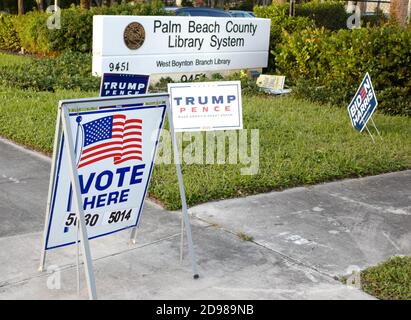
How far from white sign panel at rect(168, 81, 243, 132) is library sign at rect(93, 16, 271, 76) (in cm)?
489

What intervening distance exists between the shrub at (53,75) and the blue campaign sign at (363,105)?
16.2ft

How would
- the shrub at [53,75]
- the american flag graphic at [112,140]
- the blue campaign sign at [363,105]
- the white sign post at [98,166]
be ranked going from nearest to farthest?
the white sign post at [98,166] → the american flag graphic at [112,140] → the blue campaign sign at [363,105] → the shrub at [53,75]

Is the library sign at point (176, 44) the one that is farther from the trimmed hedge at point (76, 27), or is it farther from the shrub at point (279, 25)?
the trimmed hedge at point (76, 27)

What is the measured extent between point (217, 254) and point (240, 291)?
669 millimetres

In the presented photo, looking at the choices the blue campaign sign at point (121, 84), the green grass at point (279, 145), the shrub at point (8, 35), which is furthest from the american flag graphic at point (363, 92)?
the shrub at point (8, 35)

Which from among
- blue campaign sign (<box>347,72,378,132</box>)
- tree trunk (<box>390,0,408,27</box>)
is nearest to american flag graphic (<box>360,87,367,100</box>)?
blue campaign sign (<box>347,72,378,132</box>)

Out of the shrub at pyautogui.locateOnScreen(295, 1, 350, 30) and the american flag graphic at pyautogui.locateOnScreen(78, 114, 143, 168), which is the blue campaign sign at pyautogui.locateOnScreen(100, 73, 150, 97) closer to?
the american flag graphic at pyautogui.locateOnScreen(78, 114, 143, 168)

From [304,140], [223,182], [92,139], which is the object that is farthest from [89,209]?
[304,140]

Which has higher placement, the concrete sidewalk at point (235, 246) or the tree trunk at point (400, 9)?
the tree trunk at point (400, 9)

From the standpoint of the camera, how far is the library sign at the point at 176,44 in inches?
476

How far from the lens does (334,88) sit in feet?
39.3

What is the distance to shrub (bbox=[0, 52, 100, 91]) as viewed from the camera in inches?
469

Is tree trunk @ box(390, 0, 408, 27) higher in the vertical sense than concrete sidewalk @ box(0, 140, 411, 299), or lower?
higher
